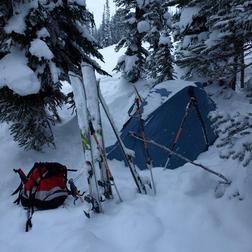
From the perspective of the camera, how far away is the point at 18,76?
24.0 ft

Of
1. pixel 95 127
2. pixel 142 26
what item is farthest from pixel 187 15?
pixel 95 127

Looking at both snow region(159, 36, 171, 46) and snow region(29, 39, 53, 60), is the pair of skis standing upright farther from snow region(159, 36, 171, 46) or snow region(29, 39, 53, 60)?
snow region(159, 36, 171, 46)

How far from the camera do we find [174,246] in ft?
14.1

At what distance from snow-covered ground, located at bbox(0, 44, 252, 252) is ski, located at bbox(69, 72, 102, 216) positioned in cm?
23

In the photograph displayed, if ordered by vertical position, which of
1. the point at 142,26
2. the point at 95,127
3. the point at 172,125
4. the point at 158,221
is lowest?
the point at 158,221

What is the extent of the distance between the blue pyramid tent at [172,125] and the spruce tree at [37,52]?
2.03 metres

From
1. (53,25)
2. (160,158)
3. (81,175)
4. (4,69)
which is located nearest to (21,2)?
(53,25)

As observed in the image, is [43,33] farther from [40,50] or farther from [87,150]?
[87,150]

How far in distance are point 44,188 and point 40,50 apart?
313 centimetres

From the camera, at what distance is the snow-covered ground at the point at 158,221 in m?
4.32

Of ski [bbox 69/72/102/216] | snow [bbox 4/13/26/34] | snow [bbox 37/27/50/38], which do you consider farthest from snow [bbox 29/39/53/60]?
ski [bbox 69/72/102/216]

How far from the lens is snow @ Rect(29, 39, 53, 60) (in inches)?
292

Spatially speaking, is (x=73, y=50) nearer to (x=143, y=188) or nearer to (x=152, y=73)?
(x=143, y=188)

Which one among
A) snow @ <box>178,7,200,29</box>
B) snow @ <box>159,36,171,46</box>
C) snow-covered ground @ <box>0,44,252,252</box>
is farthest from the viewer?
snow @ <box>159,36,171,46</box>
